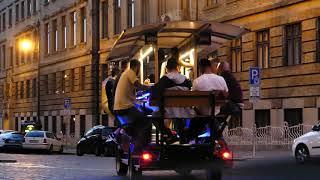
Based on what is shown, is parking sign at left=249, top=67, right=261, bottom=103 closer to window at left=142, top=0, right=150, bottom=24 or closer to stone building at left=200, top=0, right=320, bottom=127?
stone building at left=200, top=0, right=320, bottom=127

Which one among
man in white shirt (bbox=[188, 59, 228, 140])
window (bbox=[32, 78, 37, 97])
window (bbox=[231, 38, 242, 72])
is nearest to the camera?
man in white shirt (bbox=[188, 59, 228, 140])

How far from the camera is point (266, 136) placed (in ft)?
96.7

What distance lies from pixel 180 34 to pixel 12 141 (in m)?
24.6

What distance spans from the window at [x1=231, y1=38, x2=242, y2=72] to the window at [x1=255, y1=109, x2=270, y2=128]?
9.49ft

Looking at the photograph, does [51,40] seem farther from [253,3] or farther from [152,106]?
[152,106]

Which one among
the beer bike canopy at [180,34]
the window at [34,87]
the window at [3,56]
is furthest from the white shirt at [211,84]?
the window at [3,56]

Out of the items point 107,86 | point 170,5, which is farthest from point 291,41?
point 107,86

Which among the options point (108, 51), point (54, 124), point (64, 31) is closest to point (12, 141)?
point (108, 51)

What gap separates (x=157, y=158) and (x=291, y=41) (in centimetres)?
2046

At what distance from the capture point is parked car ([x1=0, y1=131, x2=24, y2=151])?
124ft

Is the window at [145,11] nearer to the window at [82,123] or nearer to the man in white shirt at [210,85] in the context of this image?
the window at [82,123]

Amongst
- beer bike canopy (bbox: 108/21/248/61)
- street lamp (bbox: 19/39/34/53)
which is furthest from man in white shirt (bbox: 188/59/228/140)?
street lamp (bbox: 19/39/34/53)

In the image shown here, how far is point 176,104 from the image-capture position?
12.2m

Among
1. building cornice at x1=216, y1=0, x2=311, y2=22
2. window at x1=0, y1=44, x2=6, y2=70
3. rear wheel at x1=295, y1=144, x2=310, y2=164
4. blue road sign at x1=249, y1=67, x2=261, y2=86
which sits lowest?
rear wheel at x1=295, y1=144, x2=310, y2=164
